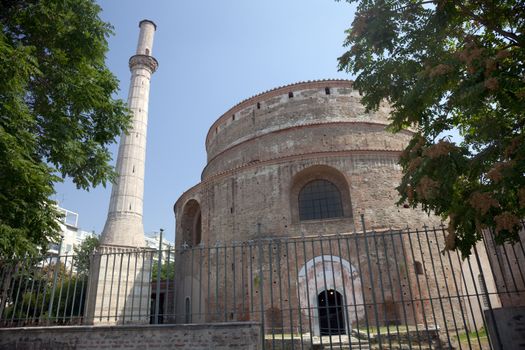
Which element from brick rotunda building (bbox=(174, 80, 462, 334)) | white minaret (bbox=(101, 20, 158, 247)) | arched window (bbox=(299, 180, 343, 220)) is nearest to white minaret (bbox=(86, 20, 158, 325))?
white minaret (bbox=(101, 20, 158, 247))

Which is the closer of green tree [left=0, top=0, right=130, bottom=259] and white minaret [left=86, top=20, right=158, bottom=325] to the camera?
green tree [left=0, top=0, right=130, bottom=259]

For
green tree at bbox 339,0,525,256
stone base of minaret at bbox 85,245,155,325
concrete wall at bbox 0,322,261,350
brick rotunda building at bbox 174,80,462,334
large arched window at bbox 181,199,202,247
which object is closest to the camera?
green tree at bbox 339,0,525,256

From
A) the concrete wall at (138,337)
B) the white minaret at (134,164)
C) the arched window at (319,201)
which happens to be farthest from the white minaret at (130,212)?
the concrete wall at (138,337)

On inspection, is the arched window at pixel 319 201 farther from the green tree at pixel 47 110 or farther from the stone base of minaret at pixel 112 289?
the green tree at pixel 47 110

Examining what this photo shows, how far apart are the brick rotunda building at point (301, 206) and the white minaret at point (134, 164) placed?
2.14m

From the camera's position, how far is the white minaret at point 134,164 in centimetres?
1557

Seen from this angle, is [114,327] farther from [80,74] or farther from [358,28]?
[358,28]

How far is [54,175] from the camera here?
6.75 metres

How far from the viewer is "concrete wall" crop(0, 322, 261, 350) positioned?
18.7 feet

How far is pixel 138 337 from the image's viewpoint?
5973mm

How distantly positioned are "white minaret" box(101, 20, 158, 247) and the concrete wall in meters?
8.05

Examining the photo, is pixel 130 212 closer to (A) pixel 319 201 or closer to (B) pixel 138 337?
(A) pixel 319 201

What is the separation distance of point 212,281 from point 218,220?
2347mm

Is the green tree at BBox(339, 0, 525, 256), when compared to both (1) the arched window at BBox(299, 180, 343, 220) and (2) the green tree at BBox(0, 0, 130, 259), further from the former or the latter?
(1) the arched window at BBox(299, 180, 343, 220)
